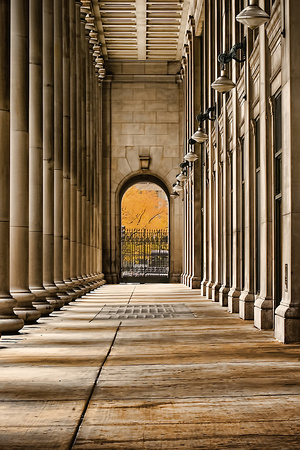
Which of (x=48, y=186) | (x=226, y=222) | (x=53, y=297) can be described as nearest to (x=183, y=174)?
(x=226, y=222)

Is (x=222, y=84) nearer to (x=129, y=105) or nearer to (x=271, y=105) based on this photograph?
(x=271, y=105)

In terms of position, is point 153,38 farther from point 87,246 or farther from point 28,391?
point 28,391

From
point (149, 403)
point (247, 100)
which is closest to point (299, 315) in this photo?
point (149, 403)

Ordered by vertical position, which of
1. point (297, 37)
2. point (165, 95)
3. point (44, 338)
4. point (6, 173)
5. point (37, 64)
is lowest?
point (44, 338)

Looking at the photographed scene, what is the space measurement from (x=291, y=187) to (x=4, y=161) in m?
5.41

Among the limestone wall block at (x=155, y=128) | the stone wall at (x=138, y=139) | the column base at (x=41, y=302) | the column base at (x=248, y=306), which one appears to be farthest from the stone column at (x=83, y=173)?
the column base at (x=248, y=306)

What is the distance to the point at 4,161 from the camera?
44.6 feet

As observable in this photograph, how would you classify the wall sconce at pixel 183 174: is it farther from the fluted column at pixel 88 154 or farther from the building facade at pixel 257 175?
the building facade at pixel 257 175

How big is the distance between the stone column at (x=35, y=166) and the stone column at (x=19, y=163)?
2273mm

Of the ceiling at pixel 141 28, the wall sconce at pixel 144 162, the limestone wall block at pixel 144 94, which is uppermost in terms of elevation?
the ceiling at pixel 141 28

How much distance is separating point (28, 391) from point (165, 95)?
4574 centimetres

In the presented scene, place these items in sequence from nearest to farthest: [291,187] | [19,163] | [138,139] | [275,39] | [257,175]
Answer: [291,187]
[275,39]
[19,163]
[257,175]
[138,139]

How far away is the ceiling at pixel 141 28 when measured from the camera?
142ft

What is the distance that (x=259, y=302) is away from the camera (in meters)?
15.9
